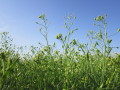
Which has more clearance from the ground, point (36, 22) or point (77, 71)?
point (36, 22)

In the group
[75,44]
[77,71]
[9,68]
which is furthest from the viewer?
[75,44]

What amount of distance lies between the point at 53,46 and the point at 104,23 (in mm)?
2113

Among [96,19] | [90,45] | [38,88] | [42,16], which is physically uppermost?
[42,16]

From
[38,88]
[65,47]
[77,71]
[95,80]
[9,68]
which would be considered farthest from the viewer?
[65,47]

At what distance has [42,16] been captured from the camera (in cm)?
511

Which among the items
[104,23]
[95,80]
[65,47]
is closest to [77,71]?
[95,80]

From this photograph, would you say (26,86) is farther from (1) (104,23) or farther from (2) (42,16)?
(2) (42,16)

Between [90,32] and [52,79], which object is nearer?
[52,79]

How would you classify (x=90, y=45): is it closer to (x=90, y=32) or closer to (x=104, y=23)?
(x=90, y=32)

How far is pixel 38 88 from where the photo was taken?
2623 millimetres

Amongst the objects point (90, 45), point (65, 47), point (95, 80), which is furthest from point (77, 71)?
point (90, 45)

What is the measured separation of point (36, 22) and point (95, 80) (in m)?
3.01

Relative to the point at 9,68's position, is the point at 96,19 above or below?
above

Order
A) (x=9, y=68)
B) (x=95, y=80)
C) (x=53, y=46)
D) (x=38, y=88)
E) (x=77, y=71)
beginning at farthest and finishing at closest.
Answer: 1. (x=53, y=46)
2. (x=77, y=71)
3. (x=95, y=80)
4. (x=38, y=88)
5. (x=9, y=68)
